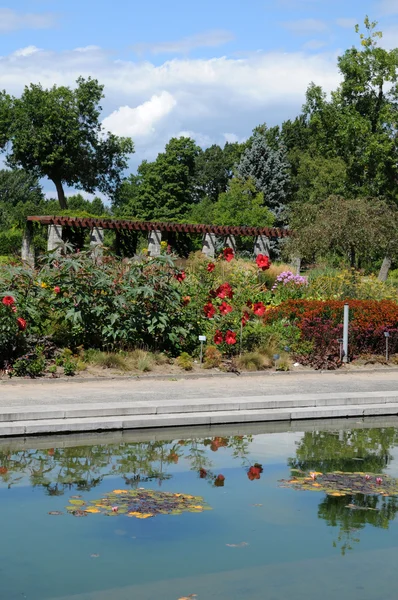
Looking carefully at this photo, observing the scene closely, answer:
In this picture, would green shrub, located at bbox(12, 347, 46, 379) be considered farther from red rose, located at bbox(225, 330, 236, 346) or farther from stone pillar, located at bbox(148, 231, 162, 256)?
stone pillar, located at bbox(148, 231, 162, 256)

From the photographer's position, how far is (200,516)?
730 centimetres

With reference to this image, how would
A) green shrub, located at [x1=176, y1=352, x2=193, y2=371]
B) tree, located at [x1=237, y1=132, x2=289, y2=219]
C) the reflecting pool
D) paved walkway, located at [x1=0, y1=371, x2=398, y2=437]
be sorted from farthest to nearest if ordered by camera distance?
tree, located at [x1=237, y1=132, x2=289, y2=219] < green shrub, located at [x1=176, y1=352, x2=193, y2=371] < paved walkway, located at [x1=0, y1=371, x2=398, y2=437] < the reflecting pool

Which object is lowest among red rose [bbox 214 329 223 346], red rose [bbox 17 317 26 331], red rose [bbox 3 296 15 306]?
red rose [bbox 214 329 223 346]

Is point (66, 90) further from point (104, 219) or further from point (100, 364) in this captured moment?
point (100, 364)

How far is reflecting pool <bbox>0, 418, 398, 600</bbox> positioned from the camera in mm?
5727

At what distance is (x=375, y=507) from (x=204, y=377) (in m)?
7.47

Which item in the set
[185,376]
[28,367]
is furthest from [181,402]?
[28,367]

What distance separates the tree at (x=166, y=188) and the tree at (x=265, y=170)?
16536mm

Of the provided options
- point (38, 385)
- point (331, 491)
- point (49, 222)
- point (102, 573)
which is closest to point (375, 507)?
point (331, 491)

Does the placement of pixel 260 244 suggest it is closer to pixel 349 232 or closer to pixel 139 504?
pixel 349 232

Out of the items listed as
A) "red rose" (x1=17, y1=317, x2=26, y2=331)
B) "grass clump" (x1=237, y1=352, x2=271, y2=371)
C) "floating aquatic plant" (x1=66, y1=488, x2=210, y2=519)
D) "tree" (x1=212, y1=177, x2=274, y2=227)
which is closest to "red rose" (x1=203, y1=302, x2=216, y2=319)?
"grass clump" (x1=237, y1=352, x2=271, y2=371)

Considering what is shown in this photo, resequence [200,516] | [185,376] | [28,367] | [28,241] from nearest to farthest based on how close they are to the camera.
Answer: [200,516], [28,367], [185,376], [28,241]

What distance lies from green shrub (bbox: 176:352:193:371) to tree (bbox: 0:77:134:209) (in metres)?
51.7

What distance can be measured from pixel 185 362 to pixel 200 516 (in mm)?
7906
